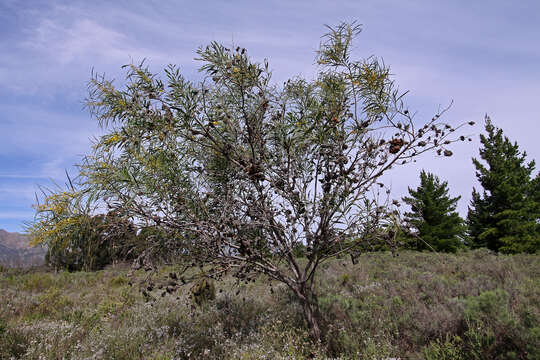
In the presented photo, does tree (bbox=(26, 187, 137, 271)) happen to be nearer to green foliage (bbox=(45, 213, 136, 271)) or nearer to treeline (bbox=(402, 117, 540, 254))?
green foliage (bbox=(45, 213, 136, 271))

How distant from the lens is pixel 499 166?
21109 millimetres

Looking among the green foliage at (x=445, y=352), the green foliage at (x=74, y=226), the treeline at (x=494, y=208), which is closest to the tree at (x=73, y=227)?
the green foliage at (x=74, y=226)

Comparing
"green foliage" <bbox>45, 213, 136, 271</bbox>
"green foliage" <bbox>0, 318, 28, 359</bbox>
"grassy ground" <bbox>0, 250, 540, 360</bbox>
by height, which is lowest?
"green foliage" <bbox>0, 318, 28, 359</bbox>

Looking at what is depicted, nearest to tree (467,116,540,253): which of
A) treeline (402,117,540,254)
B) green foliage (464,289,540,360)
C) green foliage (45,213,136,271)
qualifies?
treeline (402,117,540,254)

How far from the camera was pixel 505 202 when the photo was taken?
20.3 metres

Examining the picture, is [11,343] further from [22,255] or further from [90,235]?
[90,235]

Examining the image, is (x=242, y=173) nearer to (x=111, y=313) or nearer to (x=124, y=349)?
(x=124, y=349)

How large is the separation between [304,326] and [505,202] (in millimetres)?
22110

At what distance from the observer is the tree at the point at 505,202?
62.7 feet

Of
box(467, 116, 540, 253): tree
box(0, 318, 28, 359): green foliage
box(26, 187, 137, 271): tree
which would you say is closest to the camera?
box(26, 187, 137, 271): tree

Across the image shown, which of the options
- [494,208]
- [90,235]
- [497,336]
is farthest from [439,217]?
[90,235]

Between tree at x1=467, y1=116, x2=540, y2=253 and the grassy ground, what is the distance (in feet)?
47.0

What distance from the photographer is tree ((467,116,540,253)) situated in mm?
19125

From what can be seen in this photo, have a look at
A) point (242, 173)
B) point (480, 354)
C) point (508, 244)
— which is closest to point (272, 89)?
point (242, 173)
